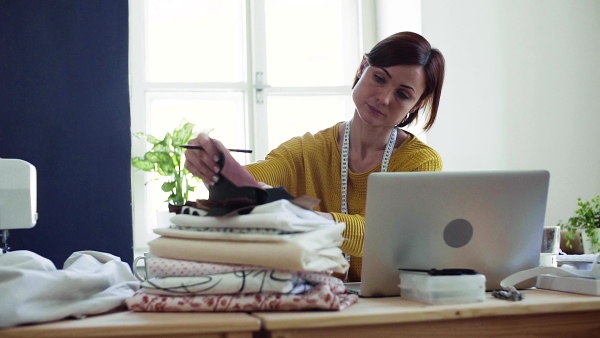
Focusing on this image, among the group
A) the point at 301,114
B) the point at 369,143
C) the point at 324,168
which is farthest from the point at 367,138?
the point at 301,114

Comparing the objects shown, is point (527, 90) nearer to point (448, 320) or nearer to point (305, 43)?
point (305, 43)

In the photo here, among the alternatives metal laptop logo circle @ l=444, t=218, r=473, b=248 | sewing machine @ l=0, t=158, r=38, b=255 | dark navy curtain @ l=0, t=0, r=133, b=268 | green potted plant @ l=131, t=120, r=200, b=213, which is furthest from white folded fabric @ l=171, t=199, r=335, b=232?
green potted plant @ l=131, t=120, r=200, b=213

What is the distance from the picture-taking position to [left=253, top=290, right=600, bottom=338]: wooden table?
3.30ft

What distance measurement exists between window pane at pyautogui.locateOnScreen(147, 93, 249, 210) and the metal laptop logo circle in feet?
9.22

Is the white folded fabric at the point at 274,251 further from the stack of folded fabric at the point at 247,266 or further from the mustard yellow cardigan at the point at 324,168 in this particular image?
the mustard yellow cardigan at the point at 324,168

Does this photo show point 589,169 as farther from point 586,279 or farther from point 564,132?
point 586,279

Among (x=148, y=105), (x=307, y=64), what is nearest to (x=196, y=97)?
(x=148, y=105)

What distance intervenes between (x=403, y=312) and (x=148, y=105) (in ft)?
10.6

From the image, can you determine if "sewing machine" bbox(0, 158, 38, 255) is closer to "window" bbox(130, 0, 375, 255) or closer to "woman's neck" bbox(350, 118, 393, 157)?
"woman's neck" bbox(350, 118, 393, 157)

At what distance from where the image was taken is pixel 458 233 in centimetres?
128

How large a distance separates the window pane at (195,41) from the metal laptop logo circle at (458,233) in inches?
120

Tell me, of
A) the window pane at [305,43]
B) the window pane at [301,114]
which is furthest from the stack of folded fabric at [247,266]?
the window pane at [305,43]

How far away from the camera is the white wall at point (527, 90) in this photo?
155 inches

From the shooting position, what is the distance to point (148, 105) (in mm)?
4051
